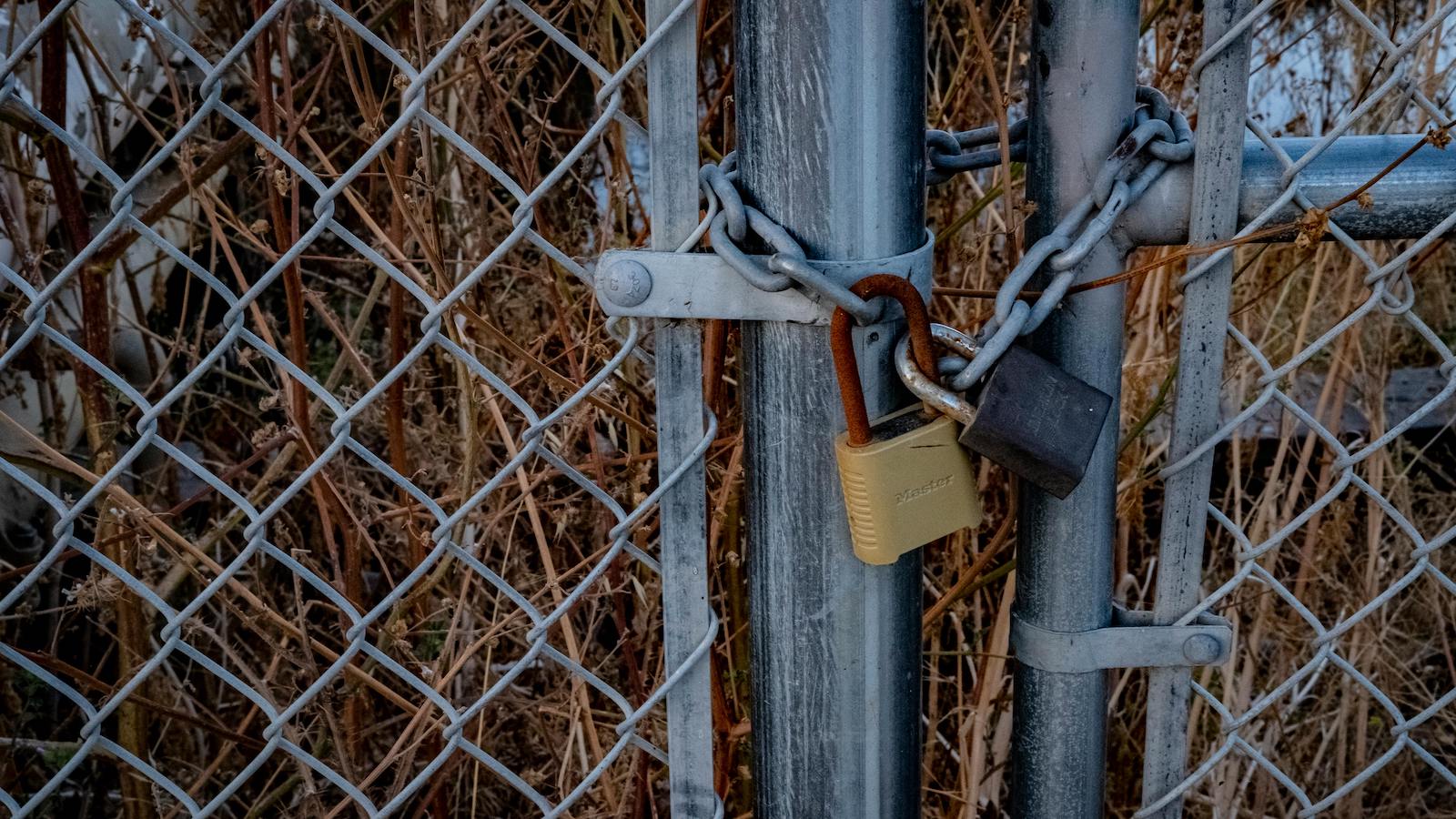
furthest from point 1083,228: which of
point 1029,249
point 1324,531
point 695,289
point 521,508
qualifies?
point 1324,531

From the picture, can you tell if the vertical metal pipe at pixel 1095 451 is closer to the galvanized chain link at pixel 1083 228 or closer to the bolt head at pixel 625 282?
the galvanized chain link at pixel 1083 228

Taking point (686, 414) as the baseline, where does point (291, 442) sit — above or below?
below

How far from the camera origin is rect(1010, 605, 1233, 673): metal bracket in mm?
941

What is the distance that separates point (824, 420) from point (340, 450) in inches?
25.4

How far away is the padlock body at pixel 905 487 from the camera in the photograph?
793mm

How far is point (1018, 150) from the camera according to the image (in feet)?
3.08

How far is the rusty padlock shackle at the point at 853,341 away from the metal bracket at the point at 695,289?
0.09 feet

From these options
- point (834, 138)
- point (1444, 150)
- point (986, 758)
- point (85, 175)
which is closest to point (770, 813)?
point (834, 138)

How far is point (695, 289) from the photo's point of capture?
32.2 inches

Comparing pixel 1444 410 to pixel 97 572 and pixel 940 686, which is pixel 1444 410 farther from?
pixel 97 572

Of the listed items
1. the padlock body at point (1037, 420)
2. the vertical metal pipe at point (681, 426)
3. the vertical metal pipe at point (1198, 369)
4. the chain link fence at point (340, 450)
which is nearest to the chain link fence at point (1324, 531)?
the vertical metal pipe at point (1198, 369)

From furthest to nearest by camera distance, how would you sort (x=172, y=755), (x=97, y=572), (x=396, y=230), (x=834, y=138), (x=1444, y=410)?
(x=1444, y=410) → (x=172, y=755) → (x=396, y=230) → (x=97, y=572) → (x=834, y=138)

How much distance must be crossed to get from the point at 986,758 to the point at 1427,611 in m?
1.39

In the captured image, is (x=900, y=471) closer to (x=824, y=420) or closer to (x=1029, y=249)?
(x=824, y=420)
